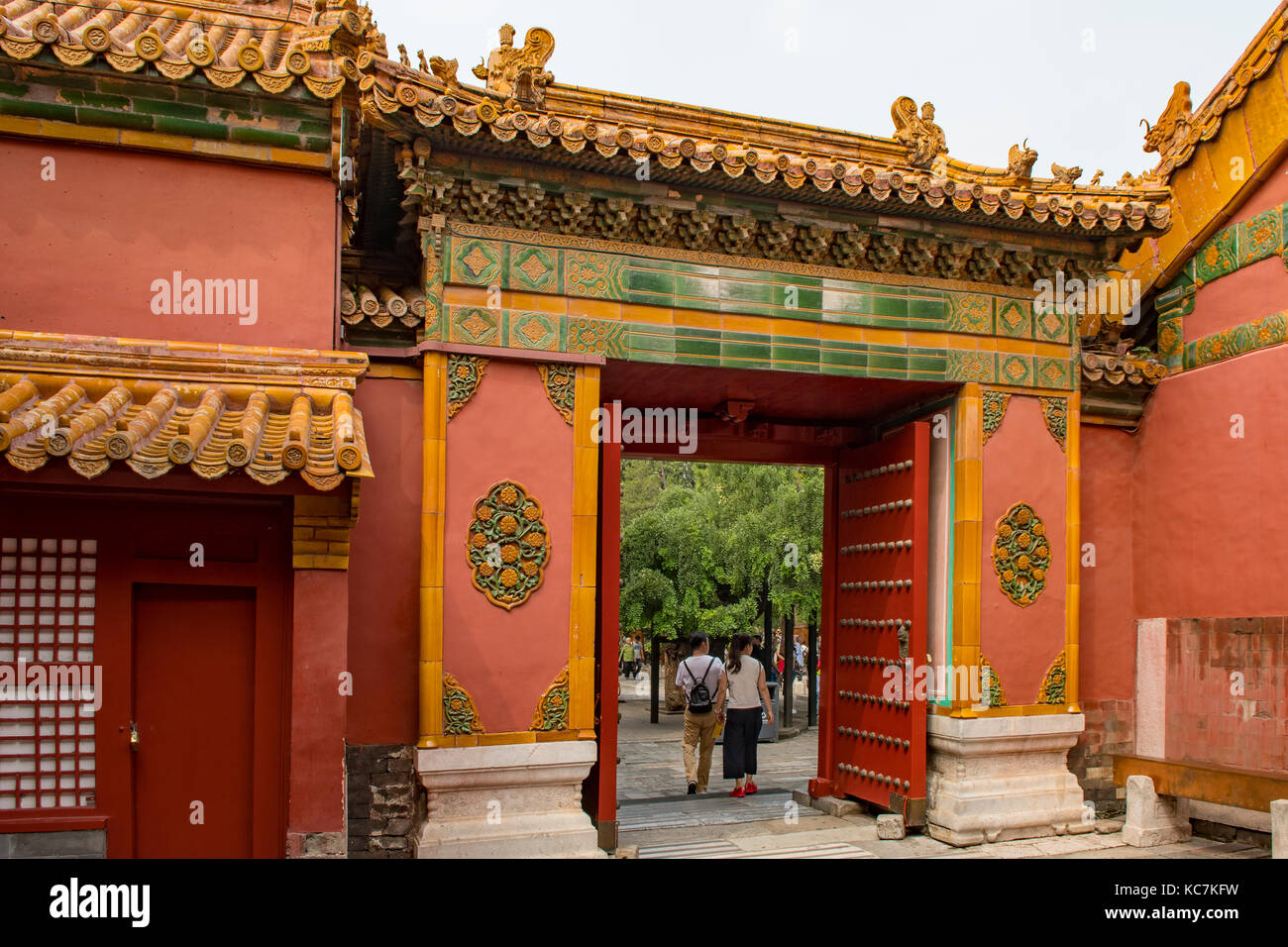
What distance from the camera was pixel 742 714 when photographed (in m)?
9.58

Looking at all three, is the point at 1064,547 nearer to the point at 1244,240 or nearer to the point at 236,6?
the point at 1244,240

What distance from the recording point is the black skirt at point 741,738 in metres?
9.54

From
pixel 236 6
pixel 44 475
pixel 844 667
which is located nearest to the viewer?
pixel 44 475

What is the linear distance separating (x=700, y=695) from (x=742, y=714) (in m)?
0.44

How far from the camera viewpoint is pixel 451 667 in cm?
658

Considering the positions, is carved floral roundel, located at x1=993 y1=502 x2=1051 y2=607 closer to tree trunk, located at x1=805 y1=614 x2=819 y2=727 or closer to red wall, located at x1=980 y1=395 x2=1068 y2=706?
red wall, located at x1=980 y1=395 x2=1068 y2=706

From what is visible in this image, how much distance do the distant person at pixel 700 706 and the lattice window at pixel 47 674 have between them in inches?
218

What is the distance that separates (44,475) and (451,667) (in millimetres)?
2725

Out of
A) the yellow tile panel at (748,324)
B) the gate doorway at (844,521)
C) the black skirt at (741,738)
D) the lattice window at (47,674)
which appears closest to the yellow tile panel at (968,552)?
the gate doorway at (844,521)

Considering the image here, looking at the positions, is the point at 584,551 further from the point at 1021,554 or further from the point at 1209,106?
the point at 1209,106

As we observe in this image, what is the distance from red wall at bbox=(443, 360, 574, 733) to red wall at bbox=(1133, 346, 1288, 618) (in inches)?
199

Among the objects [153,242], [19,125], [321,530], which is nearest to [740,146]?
[153,242]

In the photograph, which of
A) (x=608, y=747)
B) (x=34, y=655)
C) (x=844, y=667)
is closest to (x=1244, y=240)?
(x=844, y=667)

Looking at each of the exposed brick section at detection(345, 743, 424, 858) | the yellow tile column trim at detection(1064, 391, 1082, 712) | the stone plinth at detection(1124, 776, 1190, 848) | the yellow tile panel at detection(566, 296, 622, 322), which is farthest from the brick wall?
the exposed brick section at detection(345, 743, 424, 858)
